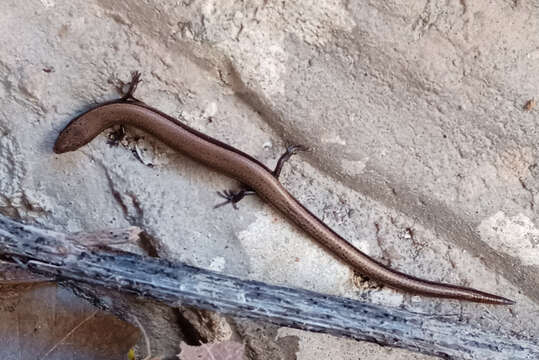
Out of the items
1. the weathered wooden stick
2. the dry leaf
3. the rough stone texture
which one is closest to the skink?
the rough stone texture

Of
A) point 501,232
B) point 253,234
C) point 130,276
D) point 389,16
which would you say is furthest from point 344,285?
point 389,16

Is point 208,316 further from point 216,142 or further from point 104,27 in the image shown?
point 104,27

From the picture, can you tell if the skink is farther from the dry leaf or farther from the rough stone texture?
the dry leaf

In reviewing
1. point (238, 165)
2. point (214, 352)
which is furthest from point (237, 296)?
point (238, 165)

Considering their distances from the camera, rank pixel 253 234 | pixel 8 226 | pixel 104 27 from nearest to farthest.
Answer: pixel 8 226 → pixel 104 27 → pixel 253 234

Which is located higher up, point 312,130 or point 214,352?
point 312,130

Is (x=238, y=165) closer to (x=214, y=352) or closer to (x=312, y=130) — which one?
(x=312, y=130)

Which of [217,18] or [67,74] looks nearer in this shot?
[217,18]
